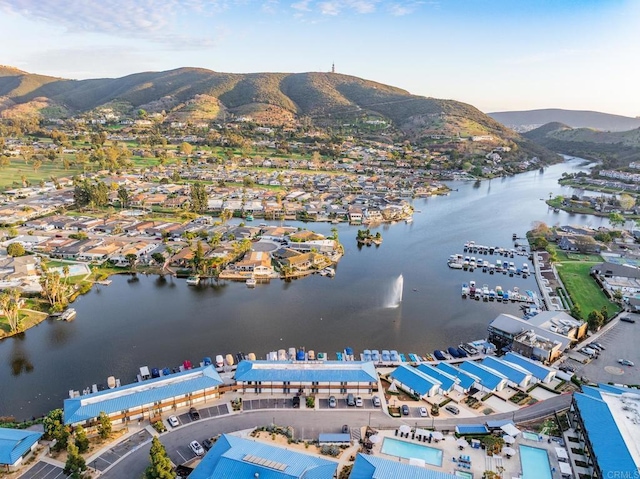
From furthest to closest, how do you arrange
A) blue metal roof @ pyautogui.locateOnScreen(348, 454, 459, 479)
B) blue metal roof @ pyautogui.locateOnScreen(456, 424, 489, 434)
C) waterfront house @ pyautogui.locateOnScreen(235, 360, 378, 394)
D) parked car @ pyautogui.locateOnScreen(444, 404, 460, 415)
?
waterfront house @ pyautogui.locateOnScreen(235, 360, 378, 394), parked car @ pyautogui.locateOnScreen(444, 404, 460, 415), blue metal roof @ pyautogui.locateOnScreen(456, 424, 489, 434), blue metal roof @ pyautogui.locateOnScreen(348, 454, 459, 479)

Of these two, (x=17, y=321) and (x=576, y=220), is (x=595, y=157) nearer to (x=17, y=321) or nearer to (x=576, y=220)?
(x=576, y=220)

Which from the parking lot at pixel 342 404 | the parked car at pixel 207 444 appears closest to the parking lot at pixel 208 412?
the parked car at pixel 207 444

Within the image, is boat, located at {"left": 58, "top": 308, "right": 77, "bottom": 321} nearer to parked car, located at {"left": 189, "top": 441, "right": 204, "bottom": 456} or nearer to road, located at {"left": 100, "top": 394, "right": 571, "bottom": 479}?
road, located at {"left": 100, "top": 394, "right": 571, "bottom": 479}

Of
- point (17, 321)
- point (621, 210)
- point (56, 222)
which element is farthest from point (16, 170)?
point (621, 210)

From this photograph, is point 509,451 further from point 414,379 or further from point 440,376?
point 414,379

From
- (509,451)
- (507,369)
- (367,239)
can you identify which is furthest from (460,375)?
(367,239)

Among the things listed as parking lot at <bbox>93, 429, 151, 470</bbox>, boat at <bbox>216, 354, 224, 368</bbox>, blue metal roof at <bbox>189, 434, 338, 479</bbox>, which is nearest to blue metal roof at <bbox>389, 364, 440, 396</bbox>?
blue metal roof at <bbox>189, 434, 338, 479</bbox>

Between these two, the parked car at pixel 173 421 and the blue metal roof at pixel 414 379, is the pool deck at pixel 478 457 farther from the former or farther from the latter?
the parked car at pixel 173 421
